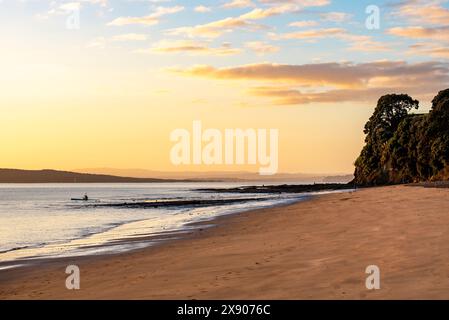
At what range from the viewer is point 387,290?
9.05 meters

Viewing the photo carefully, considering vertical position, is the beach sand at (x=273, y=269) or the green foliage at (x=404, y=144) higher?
the green foliage at (x=404, y=144)

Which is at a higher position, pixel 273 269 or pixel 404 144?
pixel 404 144

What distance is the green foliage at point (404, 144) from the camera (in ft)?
274

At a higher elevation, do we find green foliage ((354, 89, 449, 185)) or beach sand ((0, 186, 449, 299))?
green foliage ((354, 89, 449, 185))

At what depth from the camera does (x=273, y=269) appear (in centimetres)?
1181

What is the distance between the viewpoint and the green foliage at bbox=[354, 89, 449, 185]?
83.6 m

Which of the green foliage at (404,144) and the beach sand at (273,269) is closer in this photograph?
the beach sand at (273,269)

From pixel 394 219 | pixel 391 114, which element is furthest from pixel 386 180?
pixel 394 219

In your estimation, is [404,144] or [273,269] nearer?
[273,269]

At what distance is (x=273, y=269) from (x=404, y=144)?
90884 mm

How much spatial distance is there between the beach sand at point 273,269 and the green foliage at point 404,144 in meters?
70.1

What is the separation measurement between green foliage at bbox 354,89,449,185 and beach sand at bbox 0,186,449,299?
7011cm
